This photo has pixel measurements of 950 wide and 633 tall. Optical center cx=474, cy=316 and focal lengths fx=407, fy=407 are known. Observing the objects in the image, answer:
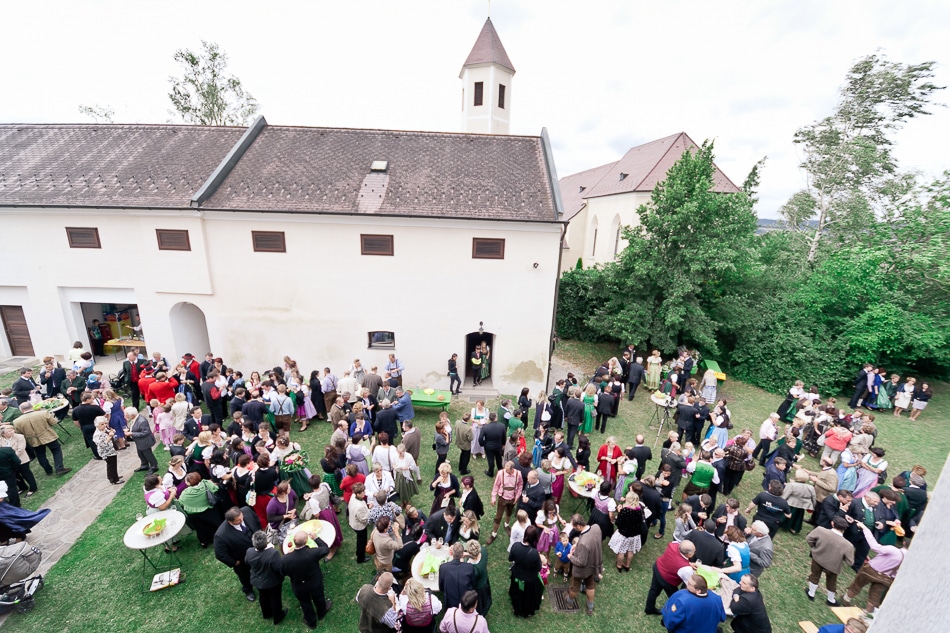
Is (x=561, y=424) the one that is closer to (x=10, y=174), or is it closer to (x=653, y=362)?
(x=653, y=362)

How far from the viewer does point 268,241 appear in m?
14.0

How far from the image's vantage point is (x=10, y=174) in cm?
1481

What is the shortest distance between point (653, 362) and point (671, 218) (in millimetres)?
5481

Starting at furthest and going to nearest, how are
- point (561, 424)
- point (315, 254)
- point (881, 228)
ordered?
point (881, 228), point (315, 254), point (561, 424)

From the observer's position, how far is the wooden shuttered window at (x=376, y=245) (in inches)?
548

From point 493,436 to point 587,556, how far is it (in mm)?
3408

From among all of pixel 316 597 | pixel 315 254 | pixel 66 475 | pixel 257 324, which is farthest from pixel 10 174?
pixel 316 597

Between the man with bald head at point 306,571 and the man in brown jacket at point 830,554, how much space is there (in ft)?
25.2

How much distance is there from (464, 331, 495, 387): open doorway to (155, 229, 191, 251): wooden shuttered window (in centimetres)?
1019

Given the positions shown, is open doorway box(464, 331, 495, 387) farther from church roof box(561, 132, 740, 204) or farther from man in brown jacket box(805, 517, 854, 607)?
church roof box(561, 132, 740, 204)

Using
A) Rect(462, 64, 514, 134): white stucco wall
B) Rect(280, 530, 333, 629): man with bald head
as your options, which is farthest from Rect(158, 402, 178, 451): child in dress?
Rect(462, 64, 514, 134): white stucco wall

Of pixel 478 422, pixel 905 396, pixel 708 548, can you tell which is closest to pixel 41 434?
pixel 478 422

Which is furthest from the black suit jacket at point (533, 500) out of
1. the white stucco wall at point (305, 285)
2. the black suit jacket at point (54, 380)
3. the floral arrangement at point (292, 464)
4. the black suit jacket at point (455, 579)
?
the black suit jacket at point (54, 380)

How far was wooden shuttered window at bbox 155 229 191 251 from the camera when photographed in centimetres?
1382
